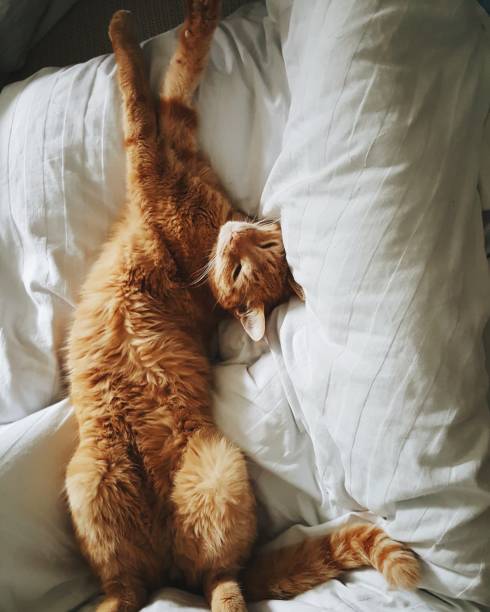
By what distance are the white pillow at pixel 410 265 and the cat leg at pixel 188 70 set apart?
0.31m

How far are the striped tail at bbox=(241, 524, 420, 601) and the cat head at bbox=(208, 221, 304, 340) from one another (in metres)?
0.48

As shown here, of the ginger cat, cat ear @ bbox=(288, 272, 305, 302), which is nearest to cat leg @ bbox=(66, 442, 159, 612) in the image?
the ginger cat

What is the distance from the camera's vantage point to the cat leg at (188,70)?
1146 mm

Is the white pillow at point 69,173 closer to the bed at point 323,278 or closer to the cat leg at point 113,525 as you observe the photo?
the bed at point 323,278

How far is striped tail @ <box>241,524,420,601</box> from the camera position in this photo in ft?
3.12

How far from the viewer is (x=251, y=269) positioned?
119cm

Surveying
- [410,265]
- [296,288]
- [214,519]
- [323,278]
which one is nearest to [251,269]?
[296,288]

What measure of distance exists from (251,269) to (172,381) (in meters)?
0.32

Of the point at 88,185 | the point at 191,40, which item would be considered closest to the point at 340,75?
the point at 191,40

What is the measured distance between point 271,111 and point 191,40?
0.81 ft

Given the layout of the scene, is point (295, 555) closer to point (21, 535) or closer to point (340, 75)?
point (21, 535)

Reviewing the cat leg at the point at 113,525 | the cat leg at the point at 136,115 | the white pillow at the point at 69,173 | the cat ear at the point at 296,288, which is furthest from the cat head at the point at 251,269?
the cat leg at the point at 113,525

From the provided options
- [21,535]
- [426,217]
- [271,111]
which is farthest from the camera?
[271,111]

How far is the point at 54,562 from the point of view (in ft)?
3.43
